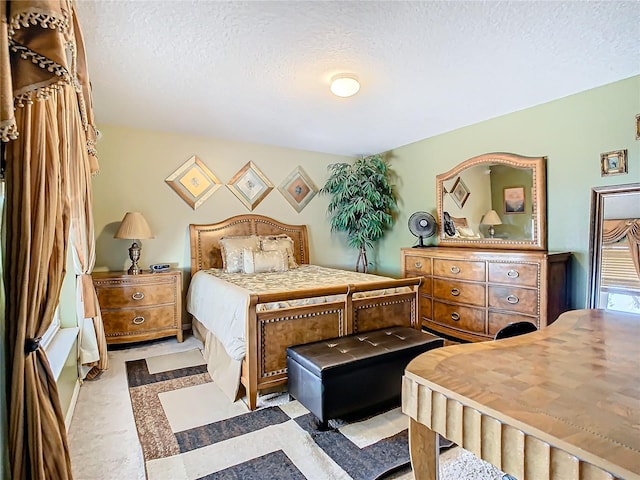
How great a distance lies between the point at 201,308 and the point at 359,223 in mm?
2447

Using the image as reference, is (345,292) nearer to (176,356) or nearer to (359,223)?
(176,356)

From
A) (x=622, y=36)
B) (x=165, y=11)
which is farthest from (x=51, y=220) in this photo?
(x=622, y=36)

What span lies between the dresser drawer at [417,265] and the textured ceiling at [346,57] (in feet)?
5.13

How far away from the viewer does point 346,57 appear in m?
2.43

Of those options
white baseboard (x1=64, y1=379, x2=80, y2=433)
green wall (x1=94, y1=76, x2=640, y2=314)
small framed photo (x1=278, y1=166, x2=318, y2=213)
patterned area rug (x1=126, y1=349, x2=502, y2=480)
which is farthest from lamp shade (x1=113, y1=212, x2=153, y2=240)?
small framed photo (x1=278, y1=166, x2=318, y2=213)

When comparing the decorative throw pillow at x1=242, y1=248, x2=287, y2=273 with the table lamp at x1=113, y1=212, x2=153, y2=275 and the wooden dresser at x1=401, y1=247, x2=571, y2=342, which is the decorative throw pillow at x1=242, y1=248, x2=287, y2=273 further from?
the wooden dresser at x1=401, y1=247, x2=571, y2=342

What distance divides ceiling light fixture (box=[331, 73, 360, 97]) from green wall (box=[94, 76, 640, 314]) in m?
1.94

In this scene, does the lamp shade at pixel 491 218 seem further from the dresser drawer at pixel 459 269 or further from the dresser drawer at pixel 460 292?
the dresser drawer at pixel 460 292

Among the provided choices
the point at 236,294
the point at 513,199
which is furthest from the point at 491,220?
the point at 236,294

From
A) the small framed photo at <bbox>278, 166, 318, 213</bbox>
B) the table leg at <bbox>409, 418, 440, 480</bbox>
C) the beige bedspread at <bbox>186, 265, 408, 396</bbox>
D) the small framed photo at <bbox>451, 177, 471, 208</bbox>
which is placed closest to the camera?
the table leg at <bbox>409, 418, 440, 480</bbox>

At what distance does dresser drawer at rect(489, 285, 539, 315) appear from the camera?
123 inches

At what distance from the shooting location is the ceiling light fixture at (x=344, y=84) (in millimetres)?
2682

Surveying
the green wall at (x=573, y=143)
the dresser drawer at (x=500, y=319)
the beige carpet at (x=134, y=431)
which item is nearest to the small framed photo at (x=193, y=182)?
the beige carpet at (x=134, y=431)

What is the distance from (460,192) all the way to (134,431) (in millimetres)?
3897
